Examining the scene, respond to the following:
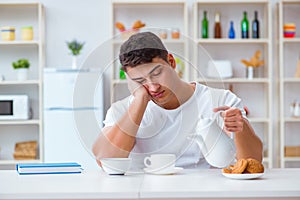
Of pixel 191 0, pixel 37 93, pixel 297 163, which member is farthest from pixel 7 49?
pixel 297 163

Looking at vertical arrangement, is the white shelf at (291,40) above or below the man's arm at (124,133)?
above

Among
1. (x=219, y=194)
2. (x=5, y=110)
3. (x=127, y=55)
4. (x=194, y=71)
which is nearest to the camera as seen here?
(x=219, y=194)

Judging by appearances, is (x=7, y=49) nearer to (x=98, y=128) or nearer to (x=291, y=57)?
(x=291, y=57)

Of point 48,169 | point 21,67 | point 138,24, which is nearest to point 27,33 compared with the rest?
point 21,67

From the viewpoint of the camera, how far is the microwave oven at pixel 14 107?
5594mm

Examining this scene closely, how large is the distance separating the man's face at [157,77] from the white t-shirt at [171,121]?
→ 10 cm

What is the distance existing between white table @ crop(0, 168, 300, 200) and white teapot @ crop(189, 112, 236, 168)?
59mm

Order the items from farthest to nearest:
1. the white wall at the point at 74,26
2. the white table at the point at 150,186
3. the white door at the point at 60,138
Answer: the white wall at the point at 74,26 → the white door at the point at 60,138 → the white table at the point at 150,186

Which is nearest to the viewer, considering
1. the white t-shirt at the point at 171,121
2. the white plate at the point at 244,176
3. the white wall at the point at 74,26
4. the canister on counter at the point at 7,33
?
the white plate at the point at 244,176

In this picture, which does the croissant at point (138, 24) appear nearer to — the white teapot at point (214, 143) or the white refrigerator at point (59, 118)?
the white refrigerator at point (59, 118)

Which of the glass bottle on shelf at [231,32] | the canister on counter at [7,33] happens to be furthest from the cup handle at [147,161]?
the canister on counter at [7,33]

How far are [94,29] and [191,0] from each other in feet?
3.20

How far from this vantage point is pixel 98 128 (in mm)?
2299

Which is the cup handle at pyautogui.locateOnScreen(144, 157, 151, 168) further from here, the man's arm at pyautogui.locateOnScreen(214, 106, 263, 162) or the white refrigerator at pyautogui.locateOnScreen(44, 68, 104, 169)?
the white refrigerator at pyautogui.locateOnScreen(44, 68, 104, 169)
